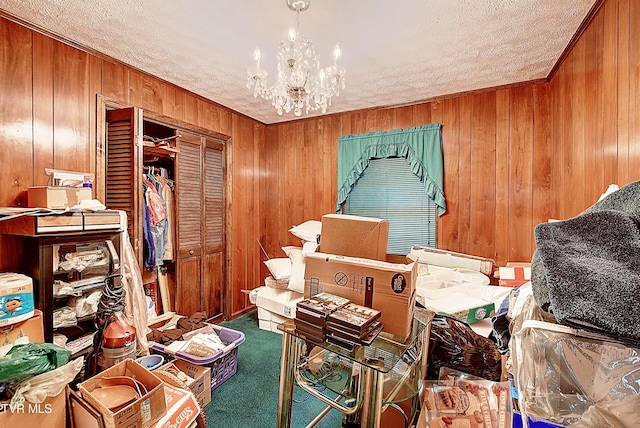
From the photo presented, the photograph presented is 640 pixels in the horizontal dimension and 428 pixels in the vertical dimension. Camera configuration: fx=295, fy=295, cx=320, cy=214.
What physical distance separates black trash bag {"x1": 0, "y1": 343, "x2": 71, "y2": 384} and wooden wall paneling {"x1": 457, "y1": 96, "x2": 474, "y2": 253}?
3147 millimetres

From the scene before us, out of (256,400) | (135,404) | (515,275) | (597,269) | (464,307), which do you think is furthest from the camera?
(515,275)

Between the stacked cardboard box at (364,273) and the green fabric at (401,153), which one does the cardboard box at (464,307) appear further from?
the green fabric at (401,153)

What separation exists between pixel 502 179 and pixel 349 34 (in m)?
1.96

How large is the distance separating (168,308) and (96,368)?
1.09 meters

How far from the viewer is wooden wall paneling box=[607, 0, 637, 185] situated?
4.53 ft

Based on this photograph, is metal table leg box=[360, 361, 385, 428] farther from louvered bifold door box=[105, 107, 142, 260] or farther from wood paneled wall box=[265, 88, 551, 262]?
wood paneled wall box=[265, 88, 551, 262]

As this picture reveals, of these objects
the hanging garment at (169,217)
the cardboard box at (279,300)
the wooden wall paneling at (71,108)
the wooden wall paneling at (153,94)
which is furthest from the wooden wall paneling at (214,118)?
the cardboard box at (279,300)

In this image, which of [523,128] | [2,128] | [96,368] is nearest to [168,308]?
[96,368]

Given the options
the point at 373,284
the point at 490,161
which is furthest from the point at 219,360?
the point at 490,161

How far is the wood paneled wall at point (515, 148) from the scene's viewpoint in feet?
4.89

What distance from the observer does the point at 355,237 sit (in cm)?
144

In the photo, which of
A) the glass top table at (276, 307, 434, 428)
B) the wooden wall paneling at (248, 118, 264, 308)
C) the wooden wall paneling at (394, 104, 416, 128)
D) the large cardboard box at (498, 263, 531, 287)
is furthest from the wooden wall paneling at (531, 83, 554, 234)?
the wooden wall paneling at (248, 118, 264, 308)

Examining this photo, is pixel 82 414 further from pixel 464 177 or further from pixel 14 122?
pixel 464 177

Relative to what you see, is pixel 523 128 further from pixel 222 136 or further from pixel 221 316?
pixel 221 316
